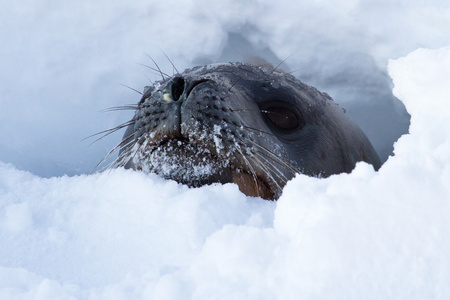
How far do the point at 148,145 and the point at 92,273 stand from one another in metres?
0.94

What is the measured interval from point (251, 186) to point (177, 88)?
1.85 ft

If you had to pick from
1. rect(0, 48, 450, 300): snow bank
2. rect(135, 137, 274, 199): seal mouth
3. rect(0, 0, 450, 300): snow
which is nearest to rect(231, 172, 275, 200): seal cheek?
rect(135, 137, 274, 199): seal mouth

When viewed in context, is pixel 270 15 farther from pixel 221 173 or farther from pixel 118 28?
pixel 221 173

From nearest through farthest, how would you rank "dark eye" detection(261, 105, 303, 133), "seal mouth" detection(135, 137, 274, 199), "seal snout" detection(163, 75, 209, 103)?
"seal mouth" detection(135, 137, 274, 199) → "seal snout" detection(163, 75, 209, 103) → "dark eye" detection(261, 105, 303, 133)

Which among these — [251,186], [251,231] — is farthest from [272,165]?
[251,231]

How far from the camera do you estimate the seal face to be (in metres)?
2.07

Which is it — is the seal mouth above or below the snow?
above

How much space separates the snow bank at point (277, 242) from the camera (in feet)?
3.28

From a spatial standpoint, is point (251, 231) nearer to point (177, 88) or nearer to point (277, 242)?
point (277, 242)

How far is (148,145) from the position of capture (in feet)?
7.14

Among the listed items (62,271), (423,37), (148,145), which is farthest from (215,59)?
(62,271)

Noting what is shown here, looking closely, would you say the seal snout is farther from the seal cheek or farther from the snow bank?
the snow bank

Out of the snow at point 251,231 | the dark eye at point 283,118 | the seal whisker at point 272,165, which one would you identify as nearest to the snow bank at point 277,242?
the snow at point 251,231

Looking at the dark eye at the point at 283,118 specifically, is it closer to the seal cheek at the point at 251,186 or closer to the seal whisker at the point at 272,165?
the seal whisker at the point at 272,165
